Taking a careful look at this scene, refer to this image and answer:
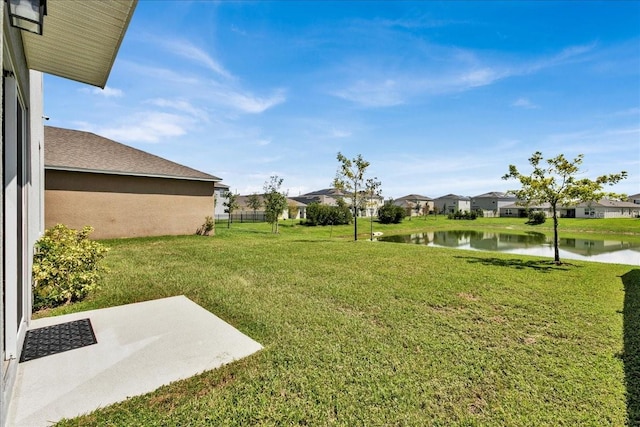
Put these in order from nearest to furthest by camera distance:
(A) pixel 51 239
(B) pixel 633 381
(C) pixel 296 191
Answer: (B) pixel 633 381 → (A) pixel 51 239 → (C) pixel 296 191

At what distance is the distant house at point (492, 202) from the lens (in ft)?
206

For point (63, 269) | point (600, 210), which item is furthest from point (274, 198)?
point (600, 210)

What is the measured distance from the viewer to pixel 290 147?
24.9 metres

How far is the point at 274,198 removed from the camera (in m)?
21.3

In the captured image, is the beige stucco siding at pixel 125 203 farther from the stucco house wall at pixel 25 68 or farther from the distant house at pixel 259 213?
the distant house at pixel 259 213

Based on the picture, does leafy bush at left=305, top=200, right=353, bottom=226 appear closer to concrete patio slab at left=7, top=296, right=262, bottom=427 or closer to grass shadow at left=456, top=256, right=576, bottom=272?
grass shadow at left=456, top=256, right=576, bottom=272

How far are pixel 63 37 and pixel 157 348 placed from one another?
134 inches

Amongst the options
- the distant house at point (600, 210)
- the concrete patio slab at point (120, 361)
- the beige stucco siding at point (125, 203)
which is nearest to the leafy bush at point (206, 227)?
the beige stucco siding at point (125, 203)

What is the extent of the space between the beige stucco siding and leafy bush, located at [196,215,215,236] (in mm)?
191

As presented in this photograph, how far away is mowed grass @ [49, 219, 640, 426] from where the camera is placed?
2.35 metres

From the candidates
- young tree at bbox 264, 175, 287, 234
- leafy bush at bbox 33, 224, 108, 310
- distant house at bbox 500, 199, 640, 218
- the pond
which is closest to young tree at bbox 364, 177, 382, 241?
the pond

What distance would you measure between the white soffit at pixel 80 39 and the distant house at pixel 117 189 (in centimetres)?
1035

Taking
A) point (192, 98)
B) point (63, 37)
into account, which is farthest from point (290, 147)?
point (63, 37)

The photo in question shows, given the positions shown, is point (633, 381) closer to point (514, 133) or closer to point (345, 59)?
point (345, 59)
